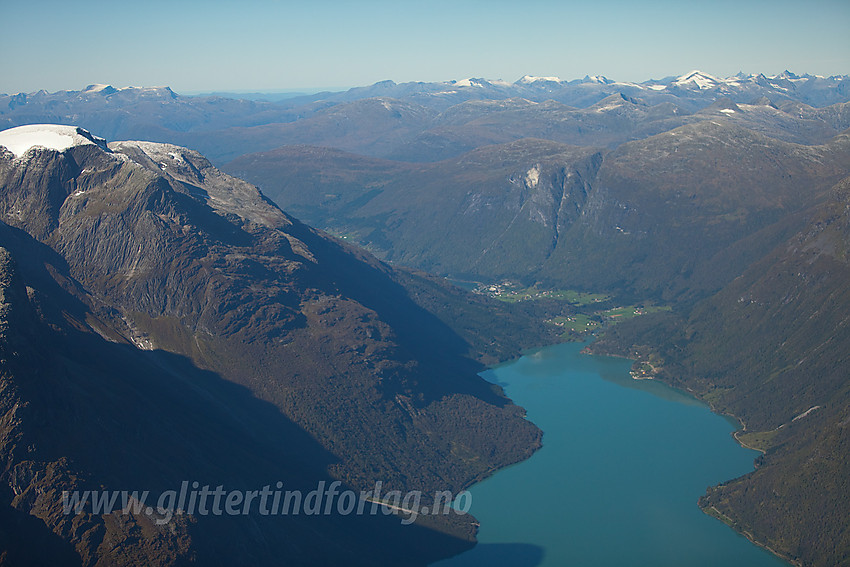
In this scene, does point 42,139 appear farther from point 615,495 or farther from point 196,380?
point 615,495

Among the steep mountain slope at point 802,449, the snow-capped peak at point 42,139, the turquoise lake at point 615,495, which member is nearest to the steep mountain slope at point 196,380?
the snow-capped peak at point 42,139

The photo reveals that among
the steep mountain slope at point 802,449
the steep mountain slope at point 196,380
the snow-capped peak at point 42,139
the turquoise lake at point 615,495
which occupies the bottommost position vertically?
the turquoise lake at point 615,495

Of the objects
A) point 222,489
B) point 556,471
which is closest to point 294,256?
point 556,471

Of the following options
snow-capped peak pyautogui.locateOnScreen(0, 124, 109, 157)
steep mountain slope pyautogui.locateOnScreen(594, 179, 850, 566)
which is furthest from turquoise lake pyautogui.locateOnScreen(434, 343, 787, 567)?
snow-capped peak pyautogui.locateOnScreen(0, 124, 109, 157)

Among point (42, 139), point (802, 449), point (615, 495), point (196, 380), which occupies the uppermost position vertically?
point (42, 139)

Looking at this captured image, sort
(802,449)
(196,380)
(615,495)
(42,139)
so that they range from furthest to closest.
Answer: (42,139), (615,495), (802,449), (196,380)

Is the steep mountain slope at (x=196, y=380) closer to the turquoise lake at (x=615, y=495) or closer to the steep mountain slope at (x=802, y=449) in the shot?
the turquoise lake at (x=615, y=495)

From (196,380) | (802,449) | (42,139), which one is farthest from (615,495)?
(42,139)
